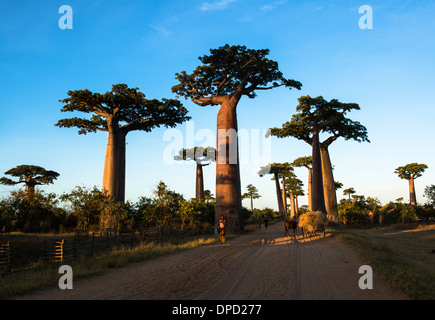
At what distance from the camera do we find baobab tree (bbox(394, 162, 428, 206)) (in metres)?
45.5

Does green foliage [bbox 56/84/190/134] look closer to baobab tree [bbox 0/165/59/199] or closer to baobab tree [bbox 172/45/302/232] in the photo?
baobab tree [bbox 172/45/302/232]

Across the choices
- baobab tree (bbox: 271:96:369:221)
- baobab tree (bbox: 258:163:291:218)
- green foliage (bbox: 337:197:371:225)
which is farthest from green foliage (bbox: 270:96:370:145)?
baobab tree (bbox: 258:163:291:218)

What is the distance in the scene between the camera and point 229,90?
84.1ft

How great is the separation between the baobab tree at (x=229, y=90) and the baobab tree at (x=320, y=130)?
4.65 metres

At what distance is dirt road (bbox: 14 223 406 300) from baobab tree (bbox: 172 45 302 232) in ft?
39.4

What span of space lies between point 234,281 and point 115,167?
776 inches

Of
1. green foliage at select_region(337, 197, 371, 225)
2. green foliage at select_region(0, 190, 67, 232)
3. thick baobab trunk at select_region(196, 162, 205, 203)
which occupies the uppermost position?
thick baobab trunk at select_region(196, 162, 205, 203)

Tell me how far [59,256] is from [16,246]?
4.42 m

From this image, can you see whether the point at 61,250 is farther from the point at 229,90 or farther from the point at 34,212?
the point at 229,90

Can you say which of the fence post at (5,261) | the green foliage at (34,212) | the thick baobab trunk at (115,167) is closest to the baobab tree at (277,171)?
the thick baobab trunk at (115,167)

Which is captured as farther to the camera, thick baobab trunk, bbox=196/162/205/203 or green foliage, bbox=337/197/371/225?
thick baobab trunk, bbox=196/162/205/203

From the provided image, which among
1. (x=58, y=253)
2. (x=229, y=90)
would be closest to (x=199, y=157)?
(x=229, y=90)

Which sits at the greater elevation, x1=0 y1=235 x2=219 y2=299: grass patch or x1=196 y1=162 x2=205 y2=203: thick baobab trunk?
x1=196 y1=162 x2=205 y2=203: thick baobab trunk

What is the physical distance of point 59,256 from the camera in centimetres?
1044
